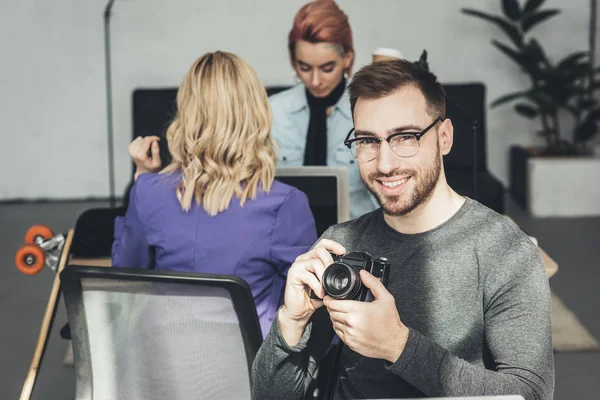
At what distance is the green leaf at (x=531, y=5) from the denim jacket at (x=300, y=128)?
2708 millimetres

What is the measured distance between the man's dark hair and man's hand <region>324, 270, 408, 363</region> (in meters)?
0.38

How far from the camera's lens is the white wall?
218 inches

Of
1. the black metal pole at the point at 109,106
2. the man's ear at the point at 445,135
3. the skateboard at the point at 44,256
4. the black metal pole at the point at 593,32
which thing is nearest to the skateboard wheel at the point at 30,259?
the skateboard at the point at 44,256

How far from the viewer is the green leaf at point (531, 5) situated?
5117 mm

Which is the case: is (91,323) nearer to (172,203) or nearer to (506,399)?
(172,203)

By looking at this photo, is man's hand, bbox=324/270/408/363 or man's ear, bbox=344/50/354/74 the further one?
man's ear, bbox=344/50/354/74

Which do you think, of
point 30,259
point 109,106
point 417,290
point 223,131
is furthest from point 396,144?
point 109,106

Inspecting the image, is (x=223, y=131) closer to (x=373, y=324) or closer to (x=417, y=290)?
(x=417, y=290)

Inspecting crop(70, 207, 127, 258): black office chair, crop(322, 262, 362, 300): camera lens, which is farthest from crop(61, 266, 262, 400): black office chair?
crop(70, 207, 127, 258): black office chair

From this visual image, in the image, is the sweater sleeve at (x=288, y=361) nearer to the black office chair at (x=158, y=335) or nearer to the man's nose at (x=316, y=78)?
the black office chair at (x=158, y=335)

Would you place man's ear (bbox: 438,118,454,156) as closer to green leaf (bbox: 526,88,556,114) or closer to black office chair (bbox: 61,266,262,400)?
black office chair (bbox: 61,266,262,400)

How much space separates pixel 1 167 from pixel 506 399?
5.40 metres

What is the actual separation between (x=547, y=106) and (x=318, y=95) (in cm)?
274

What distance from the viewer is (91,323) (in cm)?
152
